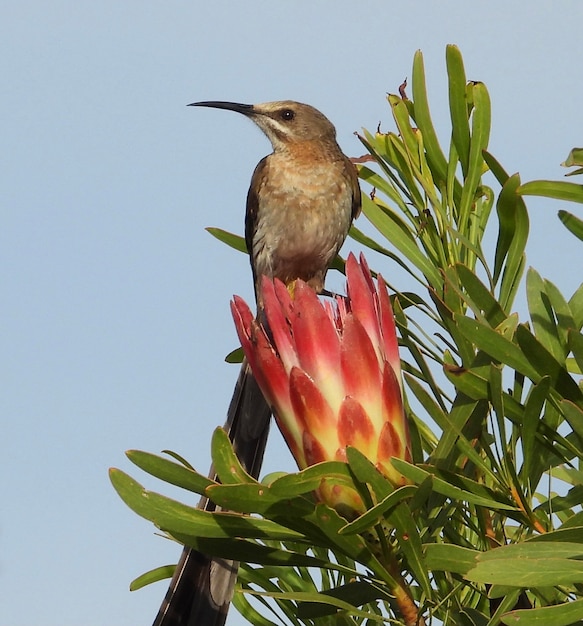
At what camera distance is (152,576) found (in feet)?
8.18

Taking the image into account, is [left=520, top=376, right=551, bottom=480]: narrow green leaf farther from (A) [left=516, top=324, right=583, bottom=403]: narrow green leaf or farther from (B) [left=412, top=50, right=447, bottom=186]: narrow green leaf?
(B) [left=412, top=50, right=447, bottom=186]: narrow green leaf

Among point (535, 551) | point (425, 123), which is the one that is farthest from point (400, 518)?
point (425, 123)

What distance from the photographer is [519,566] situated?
1492 mm

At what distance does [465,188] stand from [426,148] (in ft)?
0.58

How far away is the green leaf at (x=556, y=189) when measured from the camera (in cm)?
197

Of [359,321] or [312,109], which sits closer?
[359,321]

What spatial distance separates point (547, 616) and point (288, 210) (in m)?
2.97

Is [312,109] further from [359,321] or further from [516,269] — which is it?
[359,321]

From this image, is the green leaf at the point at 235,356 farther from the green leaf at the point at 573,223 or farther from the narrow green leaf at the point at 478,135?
the green leaf at the point at 573,223

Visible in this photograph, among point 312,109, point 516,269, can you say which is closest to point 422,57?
point 516,269

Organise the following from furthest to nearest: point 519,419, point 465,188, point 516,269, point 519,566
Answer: point 465,188 → point 516,269 → point 519,419 → point 519,566

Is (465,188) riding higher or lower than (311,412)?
higher

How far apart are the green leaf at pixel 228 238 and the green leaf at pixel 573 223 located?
1299 mm

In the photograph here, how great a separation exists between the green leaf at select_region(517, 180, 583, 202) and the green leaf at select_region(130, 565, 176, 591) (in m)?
1.39
